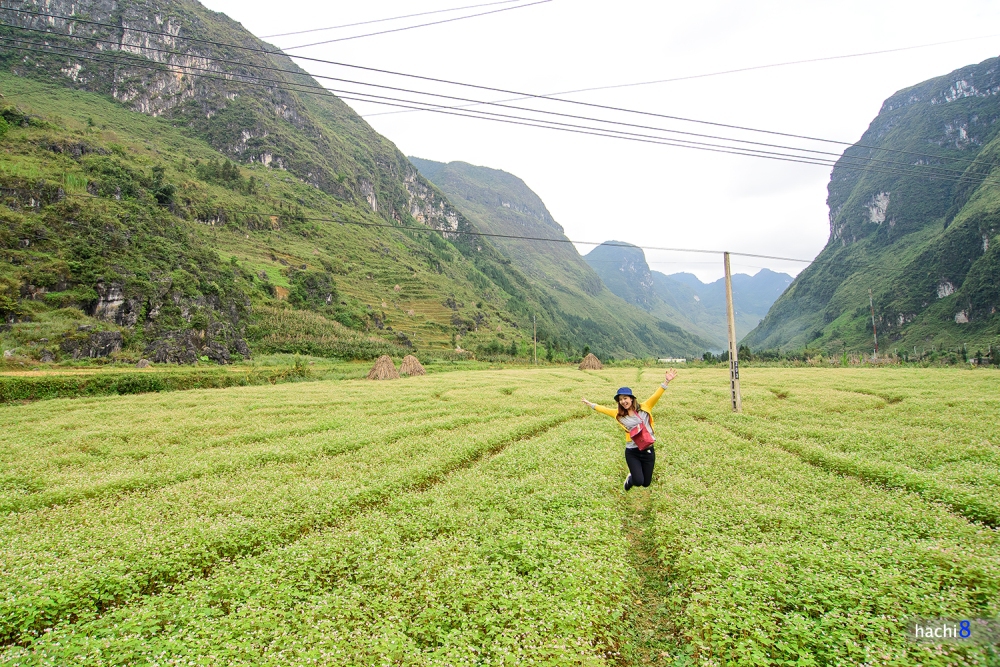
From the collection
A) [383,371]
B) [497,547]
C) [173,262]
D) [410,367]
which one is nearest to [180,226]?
[173,262]

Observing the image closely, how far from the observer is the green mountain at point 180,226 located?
51781mm

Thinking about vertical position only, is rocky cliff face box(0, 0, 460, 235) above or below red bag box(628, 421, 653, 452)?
above

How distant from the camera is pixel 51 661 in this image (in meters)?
5.54

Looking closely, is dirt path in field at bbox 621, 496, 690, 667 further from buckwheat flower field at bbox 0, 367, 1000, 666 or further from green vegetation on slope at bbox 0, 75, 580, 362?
green vegetation on slope at bbox 0, 75, 580, 362

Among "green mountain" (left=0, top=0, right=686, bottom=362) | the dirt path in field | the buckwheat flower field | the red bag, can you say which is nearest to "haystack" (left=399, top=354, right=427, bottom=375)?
"green mountain" (left=0, top=0, right=686, bottom=362)

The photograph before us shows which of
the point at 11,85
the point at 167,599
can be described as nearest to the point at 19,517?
the point at 167,599

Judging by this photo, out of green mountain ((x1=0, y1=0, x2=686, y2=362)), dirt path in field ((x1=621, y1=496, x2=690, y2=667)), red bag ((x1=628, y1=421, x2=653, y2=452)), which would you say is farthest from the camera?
green mountain ((x1=0, y1=0, x2=686, y2=362))

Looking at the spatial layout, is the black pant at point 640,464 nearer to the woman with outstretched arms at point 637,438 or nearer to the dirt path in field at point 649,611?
the woman with outstretched arms at point 637,438

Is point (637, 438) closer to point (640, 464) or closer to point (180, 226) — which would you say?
point (640, 464)

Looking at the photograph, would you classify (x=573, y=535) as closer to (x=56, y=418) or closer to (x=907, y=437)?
(x=907, y=437)

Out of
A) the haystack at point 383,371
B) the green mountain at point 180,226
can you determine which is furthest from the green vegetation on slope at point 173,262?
the haystack at point 383,371

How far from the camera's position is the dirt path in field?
634 centimetres

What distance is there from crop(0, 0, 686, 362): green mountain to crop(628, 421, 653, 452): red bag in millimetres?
15006

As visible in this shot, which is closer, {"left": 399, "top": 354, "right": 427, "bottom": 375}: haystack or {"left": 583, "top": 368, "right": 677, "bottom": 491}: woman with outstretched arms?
{"left": 583, "top": 368, "right": 677, "bottom": 491}: woman with outstretched arms
